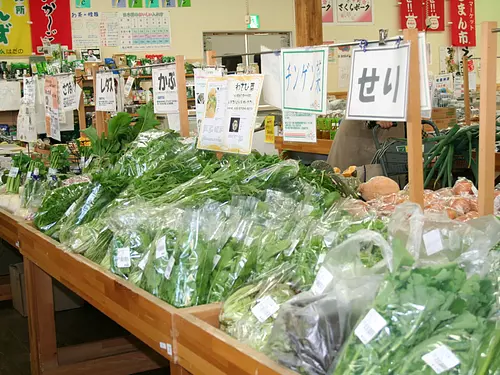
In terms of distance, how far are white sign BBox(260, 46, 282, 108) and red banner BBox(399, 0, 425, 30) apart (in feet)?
34.7

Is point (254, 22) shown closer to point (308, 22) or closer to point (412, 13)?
point (412, 13)

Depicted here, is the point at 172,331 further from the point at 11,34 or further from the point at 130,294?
the point at 11,34

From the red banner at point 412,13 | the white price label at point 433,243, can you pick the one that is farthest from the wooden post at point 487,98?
the red banner at point 412,13

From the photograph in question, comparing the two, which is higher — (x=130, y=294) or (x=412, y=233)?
(x=412, y=233)

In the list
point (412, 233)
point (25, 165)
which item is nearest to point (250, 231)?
point (412, 233)

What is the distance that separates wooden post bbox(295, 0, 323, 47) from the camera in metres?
7.61

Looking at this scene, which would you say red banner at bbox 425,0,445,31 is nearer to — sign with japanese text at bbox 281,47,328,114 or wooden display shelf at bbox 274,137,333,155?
wooden display shelf at bbox 274,137,333,155

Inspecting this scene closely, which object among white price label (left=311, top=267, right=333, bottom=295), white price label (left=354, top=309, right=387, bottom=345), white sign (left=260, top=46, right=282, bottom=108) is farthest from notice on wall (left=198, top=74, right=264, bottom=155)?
white price label (left=354, top=309, right=387, bottom=345)

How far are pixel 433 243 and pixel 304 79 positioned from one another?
1.04 metres

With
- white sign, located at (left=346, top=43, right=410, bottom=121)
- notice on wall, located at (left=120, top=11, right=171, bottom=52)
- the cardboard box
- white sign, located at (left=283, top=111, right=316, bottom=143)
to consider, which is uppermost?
notice on wall, located at (left=120, top=11, right=171, bottom=52)

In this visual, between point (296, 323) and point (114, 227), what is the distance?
1343 millimetres

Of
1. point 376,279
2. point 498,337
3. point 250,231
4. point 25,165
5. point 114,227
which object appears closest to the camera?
point 498,337

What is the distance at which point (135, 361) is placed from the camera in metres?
3.87

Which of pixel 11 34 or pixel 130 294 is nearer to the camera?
pixel 130 294
